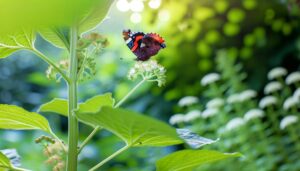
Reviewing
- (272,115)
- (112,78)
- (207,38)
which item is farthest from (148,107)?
(272,115)

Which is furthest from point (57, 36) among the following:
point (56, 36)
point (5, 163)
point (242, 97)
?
point (242, 97)

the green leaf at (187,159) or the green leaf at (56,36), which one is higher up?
the green leaf at (56,36)

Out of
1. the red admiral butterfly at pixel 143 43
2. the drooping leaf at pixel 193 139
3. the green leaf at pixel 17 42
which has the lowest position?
the drooping leaf at pixel 193 139

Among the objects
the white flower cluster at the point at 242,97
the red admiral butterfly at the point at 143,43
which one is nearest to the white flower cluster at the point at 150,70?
the red admiral butterfly at the point at 143,43

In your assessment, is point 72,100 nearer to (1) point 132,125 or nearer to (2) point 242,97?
(1) point 132,125

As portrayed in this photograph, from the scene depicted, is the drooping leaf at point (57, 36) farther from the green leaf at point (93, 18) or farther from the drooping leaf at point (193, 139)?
the drooping leaf at point (193, 139)

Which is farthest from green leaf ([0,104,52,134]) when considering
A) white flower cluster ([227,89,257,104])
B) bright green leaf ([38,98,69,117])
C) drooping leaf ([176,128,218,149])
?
white flower cluster ([227,89,257,104])

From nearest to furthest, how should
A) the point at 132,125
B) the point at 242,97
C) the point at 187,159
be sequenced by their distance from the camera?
the point at 132,125 < the point at 187,159 < the point at 242,97

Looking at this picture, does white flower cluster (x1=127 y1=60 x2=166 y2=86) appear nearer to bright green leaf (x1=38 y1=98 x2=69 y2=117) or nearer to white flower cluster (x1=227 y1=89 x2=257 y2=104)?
bright green leaf (x1=38 y1=98 x2=69 y2=117)
